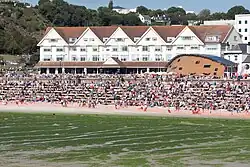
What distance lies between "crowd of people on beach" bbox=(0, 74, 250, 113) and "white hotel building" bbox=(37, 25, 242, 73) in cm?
1739

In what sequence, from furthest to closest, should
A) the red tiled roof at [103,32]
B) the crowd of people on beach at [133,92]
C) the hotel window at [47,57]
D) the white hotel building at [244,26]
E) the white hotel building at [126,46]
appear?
the white hotel building at [244,26]
the hotel window at [47,57]
the red tiled roof at [103,32]
the white hotel building at [126,46]
the crowd of people on beach at [133,92]

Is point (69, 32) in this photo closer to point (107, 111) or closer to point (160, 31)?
point (160, 31)

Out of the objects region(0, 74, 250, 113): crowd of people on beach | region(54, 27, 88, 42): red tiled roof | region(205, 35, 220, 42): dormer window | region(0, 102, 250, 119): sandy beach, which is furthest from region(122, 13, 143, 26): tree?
region(0, 102, 250, 119): sandy beach

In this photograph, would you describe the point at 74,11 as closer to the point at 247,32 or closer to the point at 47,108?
the point at 247,32

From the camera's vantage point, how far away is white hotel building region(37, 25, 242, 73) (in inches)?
3716

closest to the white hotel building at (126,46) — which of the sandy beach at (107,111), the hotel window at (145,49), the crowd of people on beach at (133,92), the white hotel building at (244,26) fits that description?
the hotel window at (145,49)

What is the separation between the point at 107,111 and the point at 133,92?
583cm

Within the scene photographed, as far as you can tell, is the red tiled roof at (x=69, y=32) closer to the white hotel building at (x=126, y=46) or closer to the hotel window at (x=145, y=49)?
the white hotel building at (x=126, y=46)

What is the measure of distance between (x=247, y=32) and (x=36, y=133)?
302 ft

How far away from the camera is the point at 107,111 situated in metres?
61.3

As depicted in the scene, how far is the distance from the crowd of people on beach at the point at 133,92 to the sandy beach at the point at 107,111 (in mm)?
789

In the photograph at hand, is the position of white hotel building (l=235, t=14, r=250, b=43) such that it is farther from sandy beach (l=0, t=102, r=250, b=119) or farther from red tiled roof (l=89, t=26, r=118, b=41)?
sandy beach (l=0, t=102, r=250, b=119)

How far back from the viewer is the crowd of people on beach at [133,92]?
60781mm

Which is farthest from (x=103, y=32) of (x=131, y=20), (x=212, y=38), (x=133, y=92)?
(x=131, y=20)
